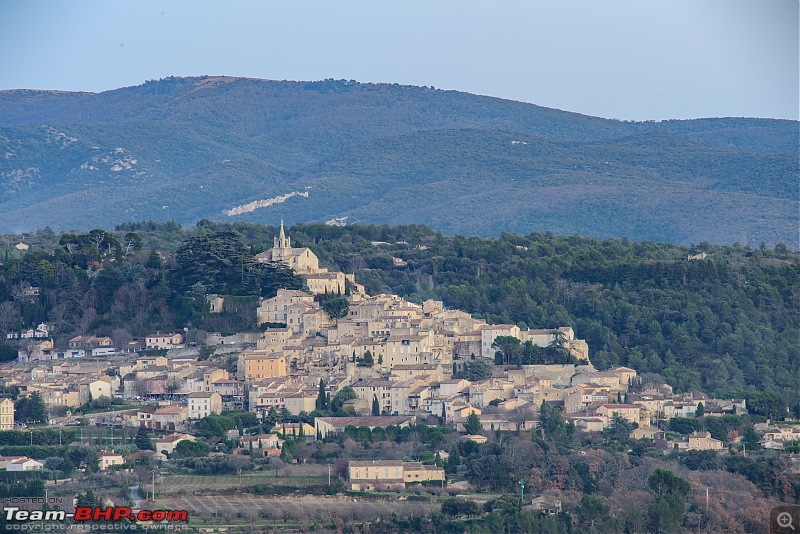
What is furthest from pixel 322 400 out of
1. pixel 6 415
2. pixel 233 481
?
pixel 6 415

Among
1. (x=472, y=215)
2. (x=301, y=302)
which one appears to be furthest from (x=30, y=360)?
(x=472, y=215)

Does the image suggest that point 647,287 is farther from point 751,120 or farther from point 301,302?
point 751,120

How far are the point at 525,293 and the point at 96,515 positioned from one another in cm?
2539

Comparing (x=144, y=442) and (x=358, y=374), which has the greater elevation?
(x=358, y=374)

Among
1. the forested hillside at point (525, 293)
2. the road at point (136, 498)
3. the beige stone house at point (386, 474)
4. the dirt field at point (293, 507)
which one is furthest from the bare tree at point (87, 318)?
the dirt field at point (293, 507)

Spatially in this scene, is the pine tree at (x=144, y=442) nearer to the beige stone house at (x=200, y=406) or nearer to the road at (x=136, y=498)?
the beige stone house at (x=200, y=406)

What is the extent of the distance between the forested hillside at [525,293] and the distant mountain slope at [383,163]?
3251 cm

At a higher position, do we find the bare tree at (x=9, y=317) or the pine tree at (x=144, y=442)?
the bare tree at (x=9, y=317)

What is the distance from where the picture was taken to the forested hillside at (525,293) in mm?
55594

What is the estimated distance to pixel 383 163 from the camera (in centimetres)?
12781

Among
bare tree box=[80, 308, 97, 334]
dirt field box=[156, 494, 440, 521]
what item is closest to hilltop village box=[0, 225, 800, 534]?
dirt field box=[156, 494, 440, 521]

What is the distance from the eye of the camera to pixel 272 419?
155 ft

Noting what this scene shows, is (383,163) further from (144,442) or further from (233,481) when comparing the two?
(233,481)

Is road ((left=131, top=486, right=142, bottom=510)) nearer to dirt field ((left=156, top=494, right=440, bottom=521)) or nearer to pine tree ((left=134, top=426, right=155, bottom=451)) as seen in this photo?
dirt field ((left=156, top=494, right=440, bottom=521))
